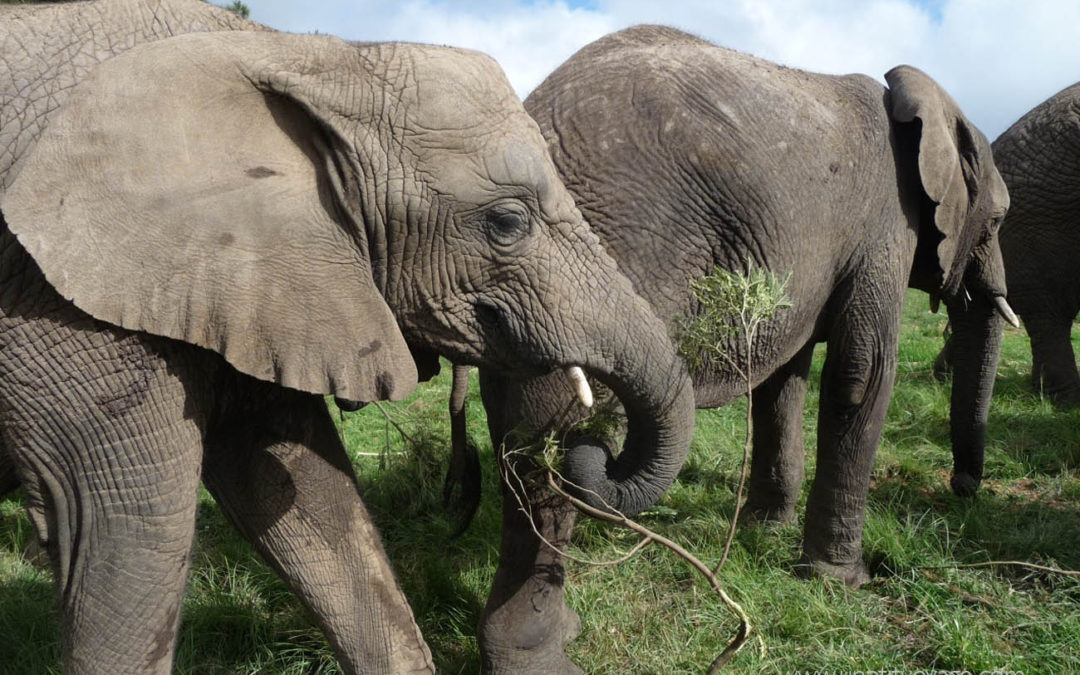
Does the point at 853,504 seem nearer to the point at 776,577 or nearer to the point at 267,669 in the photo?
the point at 776,577

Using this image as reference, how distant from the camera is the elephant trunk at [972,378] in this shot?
5336mm

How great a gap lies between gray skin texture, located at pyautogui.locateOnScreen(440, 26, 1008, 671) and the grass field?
0.87ft

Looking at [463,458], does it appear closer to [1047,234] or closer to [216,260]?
[216,260]

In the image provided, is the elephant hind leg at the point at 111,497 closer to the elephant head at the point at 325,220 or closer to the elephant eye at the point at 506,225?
the elephant head at the point at 325,220

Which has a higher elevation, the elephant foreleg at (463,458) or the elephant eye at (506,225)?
the elephant eye at (506,225)

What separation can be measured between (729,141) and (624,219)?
1.70 feet

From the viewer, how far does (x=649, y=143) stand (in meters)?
3.52

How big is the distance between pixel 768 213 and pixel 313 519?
6.24ft

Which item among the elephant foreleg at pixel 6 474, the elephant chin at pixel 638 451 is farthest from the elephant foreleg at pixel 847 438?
the elephant foreleg at pixel 6 474

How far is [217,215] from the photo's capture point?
2336 millimetres

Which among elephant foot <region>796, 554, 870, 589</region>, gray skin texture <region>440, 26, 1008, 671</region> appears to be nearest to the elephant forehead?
gray skin texture <region>440, 26, 1008, 671</region>

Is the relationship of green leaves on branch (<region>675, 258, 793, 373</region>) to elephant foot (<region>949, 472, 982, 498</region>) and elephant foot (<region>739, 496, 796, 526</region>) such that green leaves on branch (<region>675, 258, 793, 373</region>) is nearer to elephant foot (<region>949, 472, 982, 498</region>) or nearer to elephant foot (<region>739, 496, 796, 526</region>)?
elephant foot (<region>739, 496, 796, 526</region>)

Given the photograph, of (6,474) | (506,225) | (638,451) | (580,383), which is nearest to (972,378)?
(638,451)

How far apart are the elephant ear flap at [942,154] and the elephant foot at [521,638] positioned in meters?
2.22
